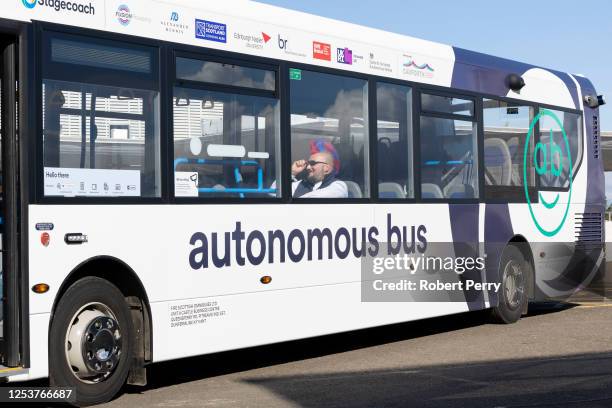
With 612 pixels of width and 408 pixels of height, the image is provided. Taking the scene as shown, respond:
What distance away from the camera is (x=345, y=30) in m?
11.0

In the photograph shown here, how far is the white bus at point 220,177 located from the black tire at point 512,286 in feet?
0.15

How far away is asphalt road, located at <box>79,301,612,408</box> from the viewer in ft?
27.2

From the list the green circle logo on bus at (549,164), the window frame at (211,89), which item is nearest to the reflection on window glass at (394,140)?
the window frame at (211,89)

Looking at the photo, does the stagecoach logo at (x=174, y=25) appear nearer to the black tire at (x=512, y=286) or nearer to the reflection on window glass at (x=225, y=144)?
the reflection on window glass at (x=225, y=144)

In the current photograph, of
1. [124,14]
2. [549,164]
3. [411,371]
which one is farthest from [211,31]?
[549,164]

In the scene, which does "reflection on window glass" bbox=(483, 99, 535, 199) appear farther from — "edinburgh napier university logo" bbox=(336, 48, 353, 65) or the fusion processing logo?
the fusion processing logo

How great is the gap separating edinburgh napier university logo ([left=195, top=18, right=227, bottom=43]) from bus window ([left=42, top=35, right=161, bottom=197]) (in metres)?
0.63

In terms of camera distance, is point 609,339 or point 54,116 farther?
point 609,339

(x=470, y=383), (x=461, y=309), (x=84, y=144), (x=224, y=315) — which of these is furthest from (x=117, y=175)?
(x=461, y=309)

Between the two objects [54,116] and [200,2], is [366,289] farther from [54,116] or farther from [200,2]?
[54,116]

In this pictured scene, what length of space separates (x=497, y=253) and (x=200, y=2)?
575 cm

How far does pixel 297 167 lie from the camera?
10.2m

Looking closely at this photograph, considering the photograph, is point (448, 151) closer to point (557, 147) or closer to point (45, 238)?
point (557, 147)

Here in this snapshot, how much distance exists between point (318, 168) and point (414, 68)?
2.18 m
